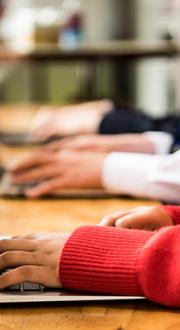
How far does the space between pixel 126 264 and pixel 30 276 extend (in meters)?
0.09

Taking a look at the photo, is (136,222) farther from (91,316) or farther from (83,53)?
(83,53)

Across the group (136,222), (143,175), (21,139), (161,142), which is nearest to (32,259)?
(136,222)

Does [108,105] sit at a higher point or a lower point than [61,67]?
higher

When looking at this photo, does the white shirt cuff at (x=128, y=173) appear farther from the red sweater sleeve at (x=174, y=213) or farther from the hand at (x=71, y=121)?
the hand at (x=71, y=121)

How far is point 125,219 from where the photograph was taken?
0.86 m

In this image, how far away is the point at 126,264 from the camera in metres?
0.72

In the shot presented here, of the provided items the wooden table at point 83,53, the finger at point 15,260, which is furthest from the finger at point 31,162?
the wooden table at point 83,53

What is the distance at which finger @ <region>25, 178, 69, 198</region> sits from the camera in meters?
1.29

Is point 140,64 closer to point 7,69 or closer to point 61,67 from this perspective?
point 61,67

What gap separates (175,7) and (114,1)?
1.13 metres

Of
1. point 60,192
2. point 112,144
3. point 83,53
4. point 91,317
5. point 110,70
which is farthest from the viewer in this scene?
point 110,70

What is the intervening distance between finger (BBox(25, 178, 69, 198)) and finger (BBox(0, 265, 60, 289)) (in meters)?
0.56

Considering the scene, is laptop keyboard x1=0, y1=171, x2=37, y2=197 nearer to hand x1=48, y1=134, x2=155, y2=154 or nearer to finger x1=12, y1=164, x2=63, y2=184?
finger x1=12, y1=164, x2=63, y2=184

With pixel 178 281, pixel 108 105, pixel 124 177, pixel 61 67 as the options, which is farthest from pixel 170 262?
pixel 61 67
